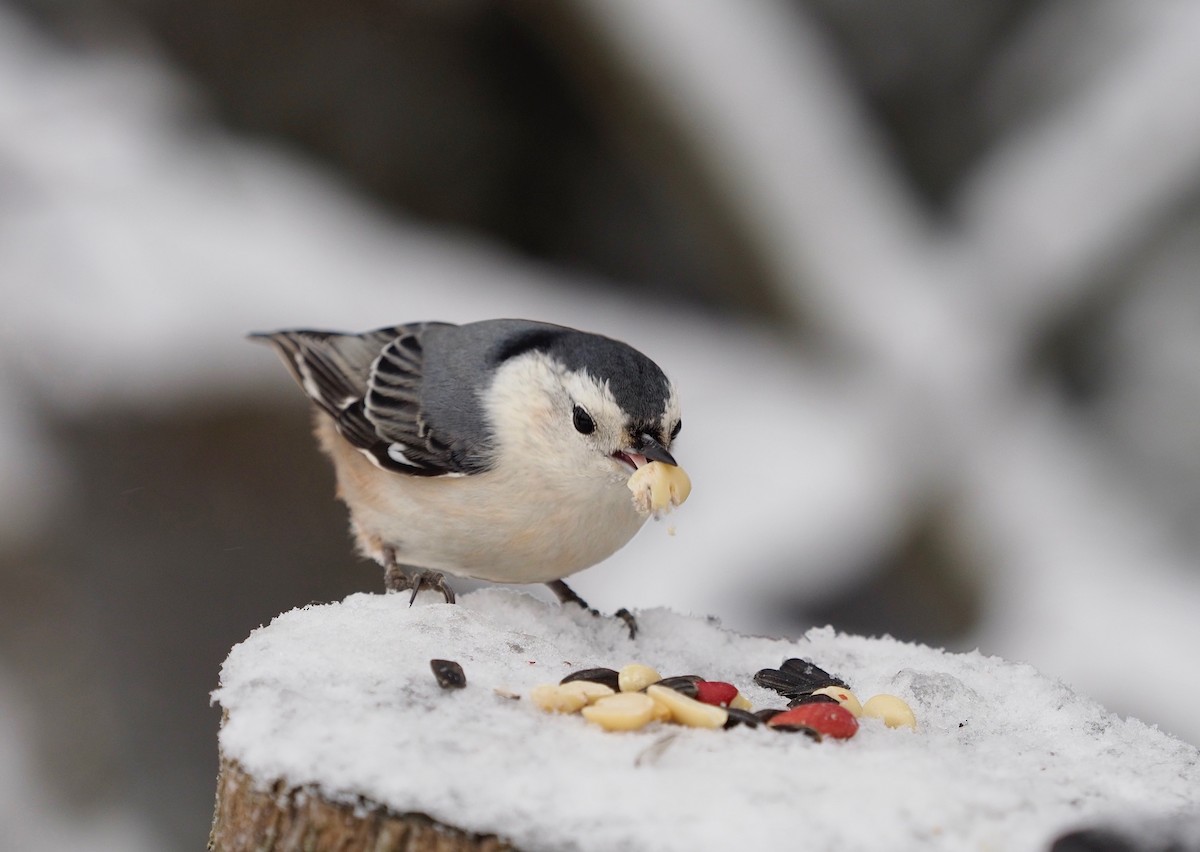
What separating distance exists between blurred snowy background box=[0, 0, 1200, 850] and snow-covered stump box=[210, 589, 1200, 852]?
1.91 m

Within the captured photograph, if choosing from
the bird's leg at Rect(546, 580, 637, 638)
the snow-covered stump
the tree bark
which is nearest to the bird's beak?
the bird's leg at Rect(546, 580, 637, 638)

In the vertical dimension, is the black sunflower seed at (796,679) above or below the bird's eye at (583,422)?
below

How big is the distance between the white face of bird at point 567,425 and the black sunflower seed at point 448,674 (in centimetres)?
51

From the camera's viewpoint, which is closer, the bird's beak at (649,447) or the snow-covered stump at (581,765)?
the snow-covered stump at (581,765)

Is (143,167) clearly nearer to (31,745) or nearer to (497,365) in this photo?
(31,745)

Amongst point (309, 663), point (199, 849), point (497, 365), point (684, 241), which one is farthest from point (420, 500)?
point (684, 241)

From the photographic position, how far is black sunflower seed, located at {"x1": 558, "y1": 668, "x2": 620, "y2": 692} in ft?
4.18

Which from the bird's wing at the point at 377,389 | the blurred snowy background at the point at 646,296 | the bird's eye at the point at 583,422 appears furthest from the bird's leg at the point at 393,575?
the blurred snowy background at the point at 646,296

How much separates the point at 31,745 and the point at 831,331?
273 cm

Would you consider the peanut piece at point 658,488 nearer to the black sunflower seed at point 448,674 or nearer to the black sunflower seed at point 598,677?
the black sunflower seed at point 598,677

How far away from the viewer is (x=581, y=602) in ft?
6.14

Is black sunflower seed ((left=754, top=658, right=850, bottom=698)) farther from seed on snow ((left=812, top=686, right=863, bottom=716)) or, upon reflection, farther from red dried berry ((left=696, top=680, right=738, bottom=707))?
red dried berry ((left=696, top=680, right=738, bottom=707))

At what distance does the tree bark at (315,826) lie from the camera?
0.94m

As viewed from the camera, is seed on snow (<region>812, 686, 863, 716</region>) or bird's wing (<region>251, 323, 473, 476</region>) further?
bird's wing (<region>251, 323, 473, 476</region>)
